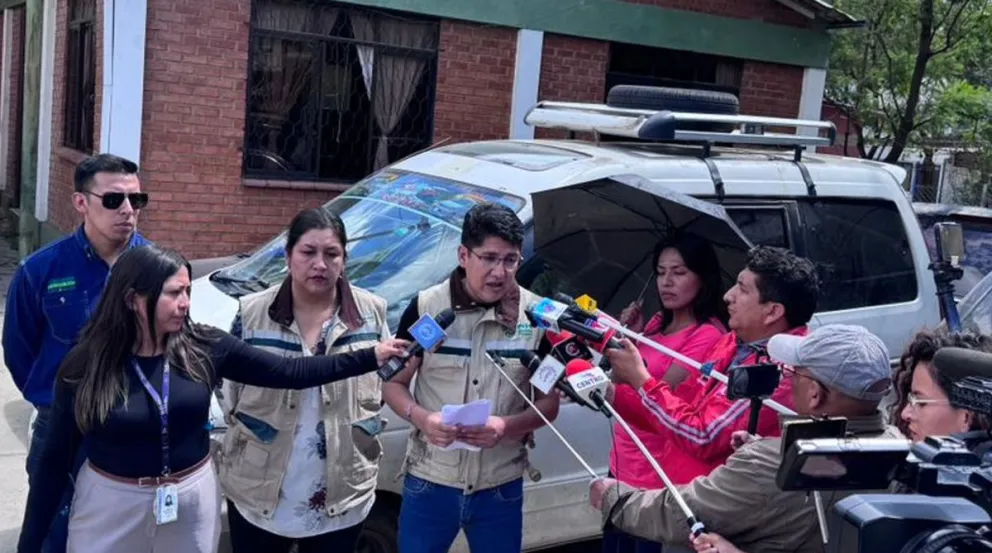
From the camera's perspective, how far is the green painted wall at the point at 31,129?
440 inches

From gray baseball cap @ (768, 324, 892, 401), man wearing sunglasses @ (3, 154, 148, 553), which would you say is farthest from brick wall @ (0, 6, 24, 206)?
gray baseball cap @ (768, 324, 892, 401)

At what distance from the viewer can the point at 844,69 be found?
15.9 m

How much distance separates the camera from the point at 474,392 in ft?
11.5

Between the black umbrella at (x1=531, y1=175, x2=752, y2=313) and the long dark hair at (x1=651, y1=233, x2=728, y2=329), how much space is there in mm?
78

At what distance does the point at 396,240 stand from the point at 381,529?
1360mm

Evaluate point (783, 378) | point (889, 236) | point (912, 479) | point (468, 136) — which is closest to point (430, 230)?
point (783, 378)

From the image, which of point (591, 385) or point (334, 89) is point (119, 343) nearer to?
point (591, 385)

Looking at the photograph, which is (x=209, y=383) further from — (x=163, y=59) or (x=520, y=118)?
(x=520, y=118)

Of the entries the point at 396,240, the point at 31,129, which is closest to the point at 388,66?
the point at 31,129

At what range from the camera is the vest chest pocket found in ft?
12.1

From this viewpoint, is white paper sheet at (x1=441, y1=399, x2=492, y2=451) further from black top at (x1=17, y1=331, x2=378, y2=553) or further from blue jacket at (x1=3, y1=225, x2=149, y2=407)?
blue jacket at (x1=3, y1=225, x2=149, y2=407)

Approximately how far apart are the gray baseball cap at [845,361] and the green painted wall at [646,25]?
7.64m

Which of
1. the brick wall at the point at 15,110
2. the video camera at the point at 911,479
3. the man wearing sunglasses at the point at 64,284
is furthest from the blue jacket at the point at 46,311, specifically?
the brick wall at the point at 15,110

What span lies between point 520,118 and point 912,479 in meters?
8.76
